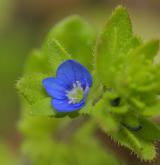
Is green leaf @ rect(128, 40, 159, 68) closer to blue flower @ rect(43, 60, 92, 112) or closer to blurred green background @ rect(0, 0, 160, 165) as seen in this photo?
blue flower @ rect(43, 60, 92, 112)

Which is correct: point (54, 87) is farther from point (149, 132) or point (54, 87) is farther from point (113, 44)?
point (149, 132)

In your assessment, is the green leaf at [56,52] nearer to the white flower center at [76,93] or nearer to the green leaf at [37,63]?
the white flower center at [76,93]

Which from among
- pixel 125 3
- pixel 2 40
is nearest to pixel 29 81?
pixel 2 40

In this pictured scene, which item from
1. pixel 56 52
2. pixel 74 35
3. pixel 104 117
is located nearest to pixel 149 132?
pixel 104 117

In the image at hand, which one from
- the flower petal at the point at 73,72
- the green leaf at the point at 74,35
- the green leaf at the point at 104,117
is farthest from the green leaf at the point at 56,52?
the green leaf at the point at 74,35

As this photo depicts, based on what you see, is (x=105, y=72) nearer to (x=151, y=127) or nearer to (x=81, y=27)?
(x=151, y=127)

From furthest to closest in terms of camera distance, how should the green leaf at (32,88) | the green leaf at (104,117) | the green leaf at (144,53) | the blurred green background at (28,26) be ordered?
1. the blurred green background at (28,26)
2. the green leaf at (32,88)
3. the green leaf at (144,53)
4. the green leaf at (104,117)

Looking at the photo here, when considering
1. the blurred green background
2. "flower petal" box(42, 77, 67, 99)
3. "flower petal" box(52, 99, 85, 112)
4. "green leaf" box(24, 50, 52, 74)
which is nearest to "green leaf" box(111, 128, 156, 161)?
"flower petal" box(52, 99, 85, 112)
